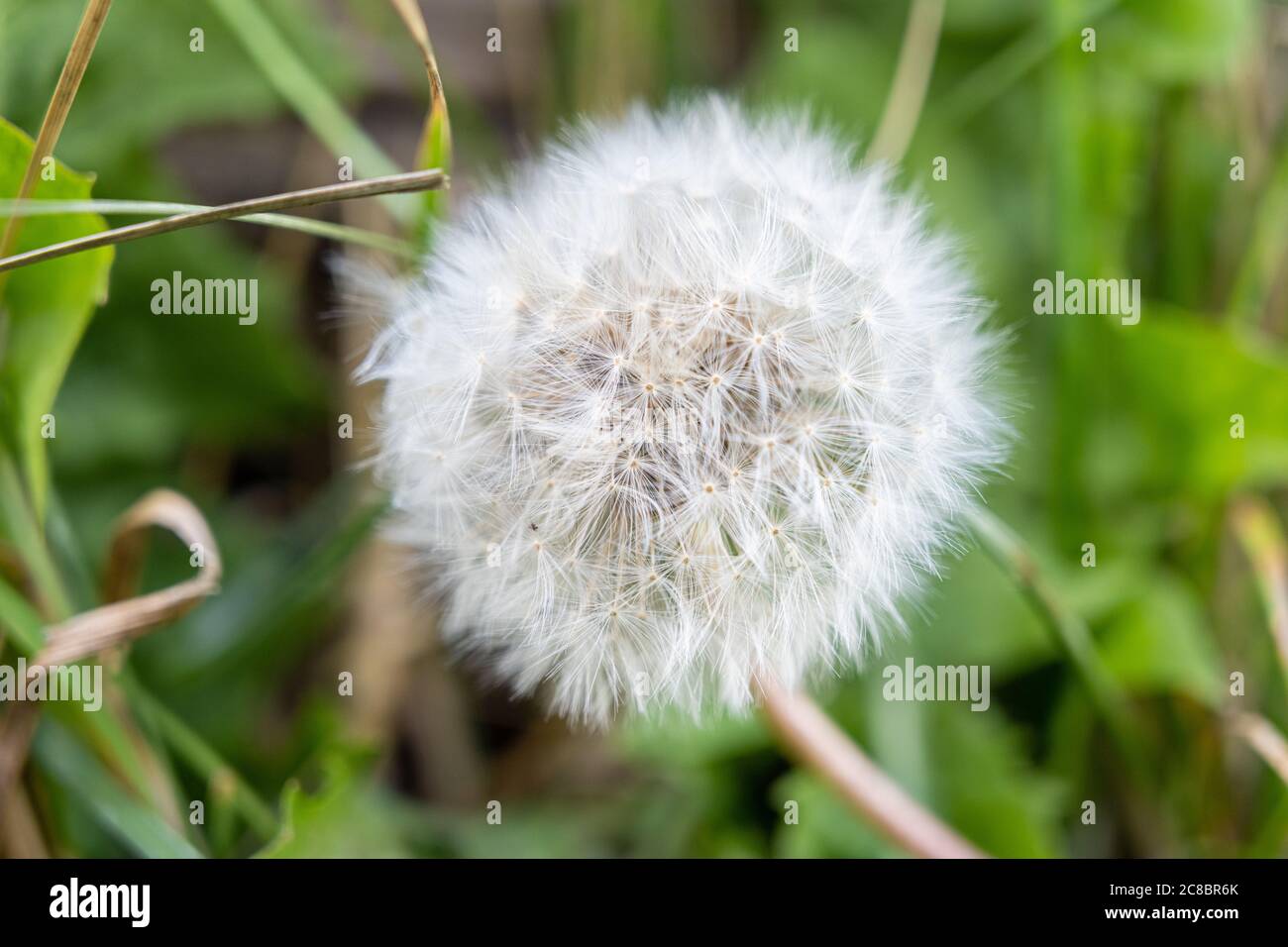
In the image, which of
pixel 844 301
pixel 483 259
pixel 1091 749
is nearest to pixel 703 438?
pixel 844 301

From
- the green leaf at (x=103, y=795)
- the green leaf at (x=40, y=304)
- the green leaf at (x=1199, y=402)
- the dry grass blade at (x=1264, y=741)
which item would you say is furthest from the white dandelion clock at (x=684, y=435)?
the green leaf at (x=1199, y=402)

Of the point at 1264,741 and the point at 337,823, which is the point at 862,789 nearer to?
the point at 1264,741

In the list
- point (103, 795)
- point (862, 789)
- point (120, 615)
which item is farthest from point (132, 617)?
point (862, 789)

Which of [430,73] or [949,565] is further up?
[430,73]

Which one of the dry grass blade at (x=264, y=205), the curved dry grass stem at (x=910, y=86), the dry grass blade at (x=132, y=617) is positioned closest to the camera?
the dry grass blade at (x=264, y=205)

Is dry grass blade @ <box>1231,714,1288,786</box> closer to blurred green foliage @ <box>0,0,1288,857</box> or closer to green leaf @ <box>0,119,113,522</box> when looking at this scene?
blurred green foliage @ <box>0,0,1288,857</box>

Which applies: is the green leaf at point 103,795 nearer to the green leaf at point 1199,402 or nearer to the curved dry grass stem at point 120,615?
the curved dry grass stem at point 120,615

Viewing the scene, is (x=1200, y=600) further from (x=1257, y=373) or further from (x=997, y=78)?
(x=997, y=78)
